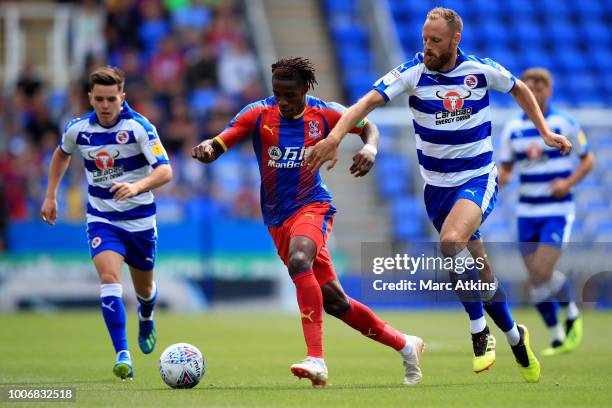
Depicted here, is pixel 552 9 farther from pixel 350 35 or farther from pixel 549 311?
pixel 549 311

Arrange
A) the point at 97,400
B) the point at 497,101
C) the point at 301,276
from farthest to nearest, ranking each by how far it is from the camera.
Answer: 1. the point at 497,101
2. the point at 301,276
3. the point at 97,400

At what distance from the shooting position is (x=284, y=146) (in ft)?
28.4

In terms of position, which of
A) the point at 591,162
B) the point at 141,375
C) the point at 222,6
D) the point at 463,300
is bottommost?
the point at 141,375

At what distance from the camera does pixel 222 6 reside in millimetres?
23938

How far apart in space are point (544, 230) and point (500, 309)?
394cm

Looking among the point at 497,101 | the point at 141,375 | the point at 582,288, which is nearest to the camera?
the point at 141,375

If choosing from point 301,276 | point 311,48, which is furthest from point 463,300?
point 311,48

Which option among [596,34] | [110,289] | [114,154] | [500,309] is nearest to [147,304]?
[110,289]

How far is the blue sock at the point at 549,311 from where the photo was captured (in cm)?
1227

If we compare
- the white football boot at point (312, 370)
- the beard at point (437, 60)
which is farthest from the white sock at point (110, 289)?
the beard at point (437, 60)

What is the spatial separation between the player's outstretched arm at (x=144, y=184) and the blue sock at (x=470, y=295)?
253cm

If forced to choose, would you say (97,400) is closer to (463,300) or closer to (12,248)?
(463,300)

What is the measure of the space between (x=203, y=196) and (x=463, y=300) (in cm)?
1224

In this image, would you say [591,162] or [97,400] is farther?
[591,162]
